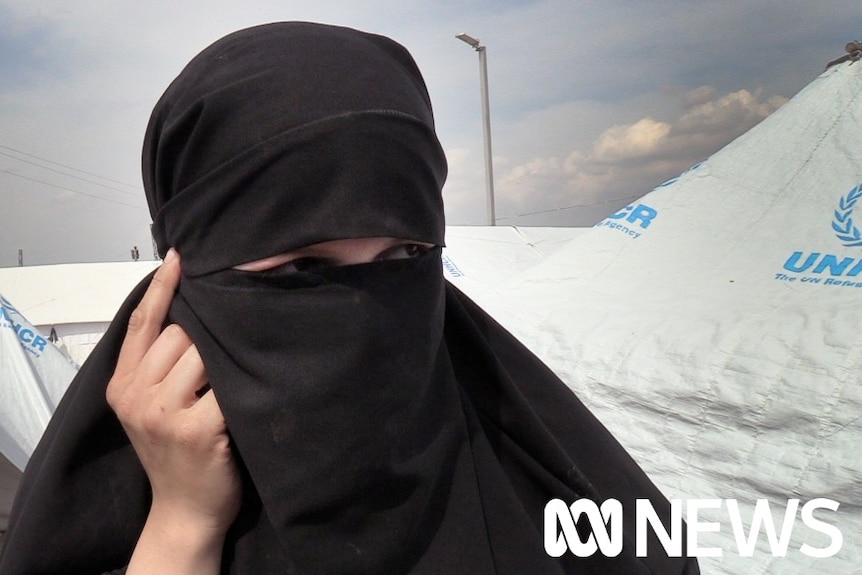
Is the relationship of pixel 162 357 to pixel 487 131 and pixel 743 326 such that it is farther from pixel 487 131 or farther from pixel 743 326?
pixel 487 131

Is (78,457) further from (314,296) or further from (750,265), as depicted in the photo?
(750,265)

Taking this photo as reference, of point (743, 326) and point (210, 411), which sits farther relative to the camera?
point (743, 326)

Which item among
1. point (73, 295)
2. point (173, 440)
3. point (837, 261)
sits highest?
point (173, 440)

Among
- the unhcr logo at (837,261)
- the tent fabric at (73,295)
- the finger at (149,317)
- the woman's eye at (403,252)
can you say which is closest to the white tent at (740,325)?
the unhcr logo at (837,261)

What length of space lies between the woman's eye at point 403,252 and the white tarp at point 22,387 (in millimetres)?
2159

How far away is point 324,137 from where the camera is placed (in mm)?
556

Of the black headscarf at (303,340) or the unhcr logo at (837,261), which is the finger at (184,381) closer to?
the black headscarf at (303,340)

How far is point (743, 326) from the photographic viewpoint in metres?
1.79

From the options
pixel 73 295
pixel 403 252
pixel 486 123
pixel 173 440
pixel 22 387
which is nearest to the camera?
pixel 173 440

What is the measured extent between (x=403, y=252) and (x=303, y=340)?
145mm

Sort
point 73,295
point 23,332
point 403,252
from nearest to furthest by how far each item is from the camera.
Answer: point 403,252
point 23,332
point 73,295

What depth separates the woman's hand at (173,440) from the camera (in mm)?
556

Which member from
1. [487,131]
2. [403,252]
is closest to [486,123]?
[487,131]

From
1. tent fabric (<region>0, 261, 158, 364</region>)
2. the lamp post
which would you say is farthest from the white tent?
tent fabric (<region>0, 261, 158, 364</region>)
